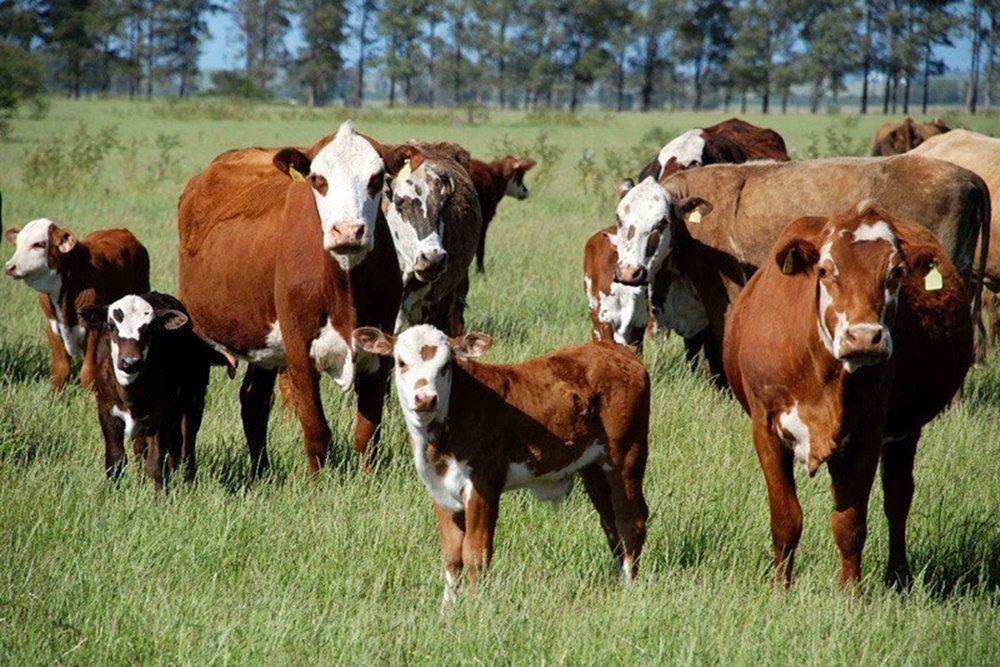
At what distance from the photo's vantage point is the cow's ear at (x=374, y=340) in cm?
547

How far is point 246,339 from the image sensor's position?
7.71 meters

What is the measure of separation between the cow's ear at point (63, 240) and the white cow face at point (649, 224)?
418 centimetres

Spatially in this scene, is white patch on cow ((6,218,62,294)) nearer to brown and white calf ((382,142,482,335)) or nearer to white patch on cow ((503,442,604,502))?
brown and white calf ((382,142,482,335))

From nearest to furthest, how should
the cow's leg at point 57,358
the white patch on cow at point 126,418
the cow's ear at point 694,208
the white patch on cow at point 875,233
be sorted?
the white patch on cow at point 875,233, the white patch on cow at point 126,418, the cow's ear at point 694,208, the cow's leg at point 57,358

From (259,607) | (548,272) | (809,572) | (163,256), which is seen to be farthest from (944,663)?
(163,256)

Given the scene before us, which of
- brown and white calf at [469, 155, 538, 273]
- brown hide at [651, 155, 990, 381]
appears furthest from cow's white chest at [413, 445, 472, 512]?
brown and white calf at [469, 155, 538, 273]

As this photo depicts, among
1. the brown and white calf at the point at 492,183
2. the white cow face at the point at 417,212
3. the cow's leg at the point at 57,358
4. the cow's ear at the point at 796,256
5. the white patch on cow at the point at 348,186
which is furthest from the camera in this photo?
the brown and white calf at the point at 492,183

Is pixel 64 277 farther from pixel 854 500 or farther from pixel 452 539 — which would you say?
pixel 854 500

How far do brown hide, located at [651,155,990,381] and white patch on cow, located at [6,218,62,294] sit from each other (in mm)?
4591

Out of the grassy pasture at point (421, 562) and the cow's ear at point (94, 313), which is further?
the cow's ear at point (94, 313)

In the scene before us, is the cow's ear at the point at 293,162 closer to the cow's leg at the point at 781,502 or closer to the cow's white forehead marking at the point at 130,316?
the cow's white forehead marking at the point at 130,316

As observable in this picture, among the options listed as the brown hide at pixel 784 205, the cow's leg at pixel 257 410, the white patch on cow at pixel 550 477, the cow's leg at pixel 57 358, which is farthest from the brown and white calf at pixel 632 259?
the cow's leg at pixel 57 358

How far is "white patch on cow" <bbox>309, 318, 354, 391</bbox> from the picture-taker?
6914 mm

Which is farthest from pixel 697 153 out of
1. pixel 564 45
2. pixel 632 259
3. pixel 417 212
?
pixel 564 45
